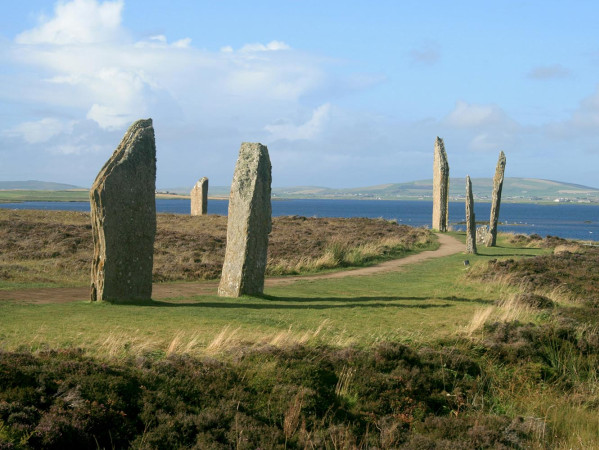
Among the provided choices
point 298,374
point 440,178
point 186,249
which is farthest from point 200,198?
point 298,374

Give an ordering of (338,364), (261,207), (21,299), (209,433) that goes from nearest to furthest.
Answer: (209,433) < (338,364) < (21,299) < (261,207)

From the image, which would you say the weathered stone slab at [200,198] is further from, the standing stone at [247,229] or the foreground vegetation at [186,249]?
the standing stone at [247,229]

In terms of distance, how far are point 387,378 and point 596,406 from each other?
395 centimetres

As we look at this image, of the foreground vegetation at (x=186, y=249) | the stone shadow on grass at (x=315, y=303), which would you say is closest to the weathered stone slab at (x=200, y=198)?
the foreground vegetation at (x=186, y=249)

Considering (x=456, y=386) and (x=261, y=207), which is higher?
(x=261, y=207)

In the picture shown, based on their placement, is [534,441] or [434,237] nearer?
[534,441]

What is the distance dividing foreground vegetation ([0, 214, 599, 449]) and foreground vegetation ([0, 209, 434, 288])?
546cm

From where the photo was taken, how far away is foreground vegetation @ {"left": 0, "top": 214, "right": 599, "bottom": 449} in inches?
352

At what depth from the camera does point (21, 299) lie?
1552cm

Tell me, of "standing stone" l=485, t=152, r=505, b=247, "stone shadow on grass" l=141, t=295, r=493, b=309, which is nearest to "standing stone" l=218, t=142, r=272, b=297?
"stone shadow on grass" l=141, t=295, r=493, b=309

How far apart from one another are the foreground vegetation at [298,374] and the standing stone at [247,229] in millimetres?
625

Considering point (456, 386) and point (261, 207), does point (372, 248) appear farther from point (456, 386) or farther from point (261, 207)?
point (456, 386)

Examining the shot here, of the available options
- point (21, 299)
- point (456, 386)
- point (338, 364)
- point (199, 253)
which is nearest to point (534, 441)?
point (456, 386)

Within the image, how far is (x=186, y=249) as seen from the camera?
27594mm
